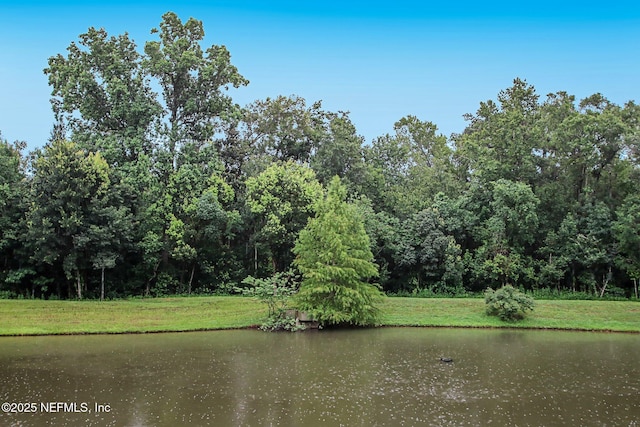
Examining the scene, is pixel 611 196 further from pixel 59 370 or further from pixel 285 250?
pixel 59 370

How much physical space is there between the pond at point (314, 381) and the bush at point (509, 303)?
17.3 ft

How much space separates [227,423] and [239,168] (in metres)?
39.1

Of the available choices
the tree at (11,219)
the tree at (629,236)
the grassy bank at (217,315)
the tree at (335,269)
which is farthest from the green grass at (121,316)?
the tree at (629,236)

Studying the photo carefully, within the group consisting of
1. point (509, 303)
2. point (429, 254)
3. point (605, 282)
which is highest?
point (429, 254)

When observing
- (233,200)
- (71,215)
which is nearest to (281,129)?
(233,200)

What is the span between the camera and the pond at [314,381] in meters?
13.4

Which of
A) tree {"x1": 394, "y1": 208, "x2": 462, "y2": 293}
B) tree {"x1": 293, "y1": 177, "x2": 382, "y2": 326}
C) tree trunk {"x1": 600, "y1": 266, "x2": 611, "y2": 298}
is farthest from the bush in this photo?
tree trunk {"x1": 600, "y1": 266, "x2": 611, "y2": 298}

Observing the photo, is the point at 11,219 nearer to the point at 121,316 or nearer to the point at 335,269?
the point at 121,316

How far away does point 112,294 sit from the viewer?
36.7 m

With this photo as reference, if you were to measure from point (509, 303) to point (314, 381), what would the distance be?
18.3 meters

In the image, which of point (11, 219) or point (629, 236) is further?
point (629, 236)

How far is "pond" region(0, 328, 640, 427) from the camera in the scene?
13383mm

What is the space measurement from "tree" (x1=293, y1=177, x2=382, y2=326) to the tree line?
194 inches

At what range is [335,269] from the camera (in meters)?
29.2
